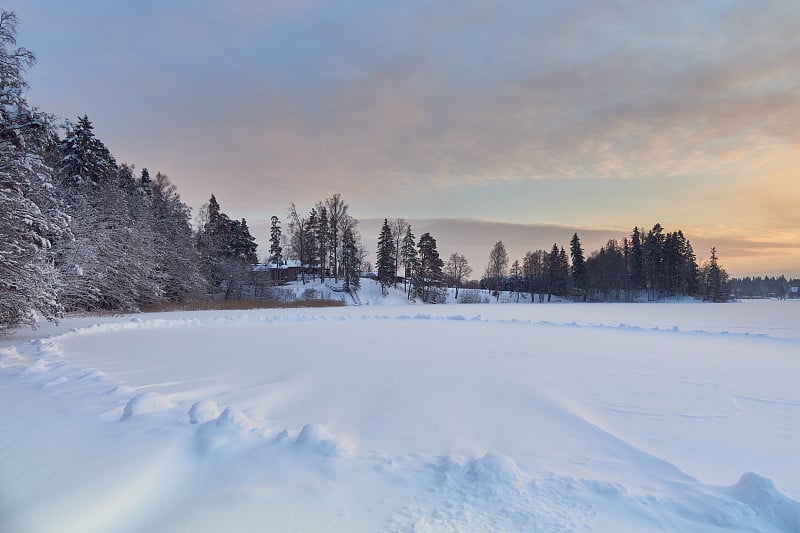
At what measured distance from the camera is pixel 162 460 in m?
2.86

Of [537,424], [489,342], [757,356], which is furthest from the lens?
[489,342]

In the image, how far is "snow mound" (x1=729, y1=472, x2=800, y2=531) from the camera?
2.16 meters

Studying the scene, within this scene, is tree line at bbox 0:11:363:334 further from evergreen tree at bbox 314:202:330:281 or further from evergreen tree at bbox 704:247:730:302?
evergreen tree at bbox 704:247:730:302

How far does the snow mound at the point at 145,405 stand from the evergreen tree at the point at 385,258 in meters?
38.8

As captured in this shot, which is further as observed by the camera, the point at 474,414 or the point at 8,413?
the point at 474,414

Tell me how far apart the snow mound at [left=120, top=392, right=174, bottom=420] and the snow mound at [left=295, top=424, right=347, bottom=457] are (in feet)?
5.29

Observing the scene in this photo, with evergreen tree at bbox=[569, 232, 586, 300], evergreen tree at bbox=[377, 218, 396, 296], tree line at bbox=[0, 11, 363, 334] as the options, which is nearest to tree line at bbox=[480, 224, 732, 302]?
evergreen tree at bbox=[569, 232, 586, 300]

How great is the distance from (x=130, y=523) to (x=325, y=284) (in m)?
41.2

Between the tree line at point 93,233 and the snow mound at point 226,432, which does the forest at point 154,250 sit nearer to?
the tree line at point 93,233

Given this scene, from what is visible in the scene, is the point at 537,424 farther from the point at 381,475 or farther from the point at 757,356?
the point at 757,356

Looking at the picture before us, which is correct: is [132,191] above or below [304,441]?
above

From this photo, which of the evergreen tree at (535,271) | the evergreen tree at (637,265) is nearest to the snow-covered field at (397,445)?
the evergreen tree at (535,271)

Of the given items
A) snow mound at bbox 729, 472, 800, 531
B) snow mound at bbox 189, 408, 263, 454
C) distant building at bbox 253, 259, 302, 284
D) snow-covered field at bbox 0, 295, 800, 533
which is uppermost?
distant building at bbox 253, 259, 302, 284

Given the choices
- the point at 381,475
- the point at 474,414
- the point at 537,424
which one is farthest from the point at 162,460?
the point at 537,424
